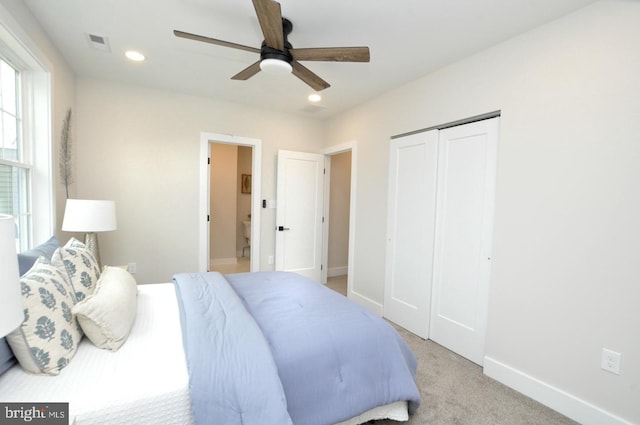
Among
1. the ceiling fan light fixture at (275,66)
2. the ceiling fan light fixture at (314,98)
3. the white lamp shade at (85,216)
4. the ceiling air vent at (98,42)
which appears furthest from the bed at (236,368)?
the ceiling fan light fixture at (314,98)

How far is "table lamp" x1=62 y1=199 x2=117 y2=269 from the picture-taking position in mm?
2492

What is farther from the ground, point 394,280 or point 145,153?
point 145,153

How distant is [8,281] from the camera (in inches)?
27.6

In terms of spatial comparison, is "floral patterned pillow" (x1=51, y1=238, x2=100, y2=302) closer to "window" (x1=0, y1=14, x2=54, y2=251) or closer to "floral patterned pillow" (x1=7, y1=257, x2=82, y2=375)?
"floral patterned pillow" (x1=7, y1=257, x2=82, y2=375)

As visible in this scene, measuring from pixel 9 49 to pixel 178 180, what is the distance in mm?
1848

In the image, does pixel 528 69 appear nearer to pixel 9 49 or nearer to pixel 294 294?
pixel 294 294

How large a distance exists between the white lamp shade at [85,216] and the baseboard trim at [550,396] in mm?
3516

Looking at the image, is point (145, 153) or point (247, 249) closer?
point (145, 153)

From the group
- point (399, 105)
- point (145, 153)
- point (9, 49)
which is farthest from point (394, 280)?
point (9, 49)

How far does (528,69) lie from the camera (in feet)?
6.94

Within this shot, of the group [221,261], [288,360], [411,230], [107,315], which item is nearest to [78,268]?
[107,315]

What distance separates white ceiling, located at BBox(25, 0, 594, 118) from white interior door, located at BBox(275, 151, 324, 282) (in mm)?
1365

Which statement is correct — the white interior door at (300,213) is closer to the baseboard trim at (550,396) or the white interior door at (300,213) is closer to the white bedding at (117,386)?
the baseboard trim at (550,396)

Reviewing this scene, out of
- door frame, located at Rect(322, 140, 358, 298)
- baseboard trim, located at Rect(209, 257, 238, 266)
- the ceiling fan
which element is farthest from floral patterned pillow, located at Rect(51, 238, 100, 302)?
baseboard trim, located at Rect(209, 257, 238, 266)
